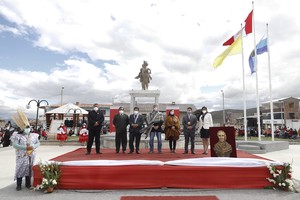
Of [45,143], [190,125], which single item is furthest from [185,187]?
[45,143]

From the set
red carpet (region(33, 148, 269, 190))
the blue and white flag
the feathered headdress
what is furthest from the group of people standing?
the blue and white flag

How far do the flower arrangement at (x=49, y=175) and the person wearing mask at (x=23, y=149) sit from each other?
0.40m

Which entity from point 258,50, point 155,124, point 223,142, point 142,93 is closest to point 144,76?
point 142,93

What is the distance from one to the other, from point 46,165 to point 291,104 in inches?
2322

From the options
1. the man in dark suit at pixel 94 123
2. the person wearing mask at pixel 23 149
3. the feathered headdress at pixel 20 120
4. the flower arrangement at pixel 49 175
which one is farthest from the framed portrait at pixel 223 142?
the feathered headdress at pixel 20 120

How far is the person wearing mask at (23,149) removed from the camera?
5.15 meters

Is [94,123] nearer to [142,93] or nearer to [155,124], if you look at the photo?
[155,124]

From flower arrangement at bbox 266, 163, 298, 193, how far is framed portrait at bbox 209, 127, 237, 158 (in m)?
1.14

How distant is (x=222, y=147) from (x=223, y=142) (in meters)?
0.13

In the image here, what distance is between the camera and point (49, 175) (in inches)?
193

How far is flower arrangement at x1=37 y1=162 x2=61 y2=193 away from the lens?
15.9ft

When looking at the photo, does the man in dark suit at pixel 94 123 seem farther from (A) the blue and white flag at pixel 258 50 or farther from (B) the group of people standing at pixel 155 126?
(A) the blue and white flag at pixel 258 50

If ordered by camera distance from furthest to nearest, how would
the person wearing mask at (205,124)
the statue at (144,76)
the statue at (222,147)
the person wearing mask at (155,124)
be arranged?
the statue at (144,76) → the person wearing mask at (155,124) → the person wearing mask at (205,124) → the statue at (222,147)

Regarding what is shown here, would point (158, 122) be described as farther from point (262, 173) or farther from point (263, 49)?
point (263, 49)
